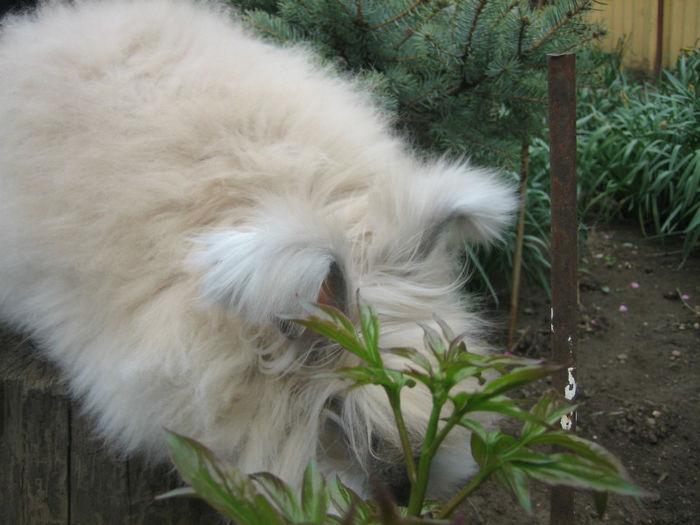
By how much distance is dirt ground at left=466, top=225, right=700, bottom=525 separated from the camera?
206 cm

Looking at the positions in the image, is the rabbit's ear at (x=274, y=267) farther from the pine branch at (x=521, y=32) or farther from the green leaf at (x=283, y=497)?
the pine branch at (x=521, y=32)

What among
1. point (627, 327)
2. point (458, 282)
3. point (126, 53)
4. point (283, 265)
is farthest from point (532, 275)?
point (283, 265)

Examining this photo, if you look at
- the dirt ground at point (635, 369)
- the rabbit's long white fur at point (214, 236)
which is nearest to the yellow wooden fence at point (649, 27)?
the dirt ground at point (635, 369)

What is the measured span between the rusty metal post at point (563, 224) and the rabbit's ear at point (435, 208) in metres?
0.26

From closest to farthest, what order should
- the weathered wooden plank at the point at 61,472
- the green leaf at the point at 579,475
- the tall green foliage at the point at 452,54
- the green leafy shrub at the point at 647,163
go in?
the green leaf at the point at 579,475 < the weathered wooden plank at the point at 61,472 < the tall green foliage at the point at 452,54 < the green leafy shrub at the point at 647,163

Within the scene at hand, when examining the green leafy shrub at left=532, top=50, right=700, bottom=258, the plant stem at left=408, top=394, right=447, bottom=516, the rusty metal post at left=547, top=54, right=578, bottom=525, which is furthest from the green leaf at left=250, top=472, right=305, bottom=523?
the green leafy shrub at left=532, top=50, right=700, bottom=258

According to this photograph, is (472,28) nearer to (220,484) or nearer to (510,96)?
(510,96)

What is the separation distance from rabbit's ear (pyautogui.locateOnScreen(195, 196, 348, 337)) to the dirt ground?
1393 mm

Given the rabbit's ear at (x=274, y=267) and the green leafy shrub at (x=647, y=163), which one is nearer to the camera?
the rabbit's ear at (x=274, y=267)

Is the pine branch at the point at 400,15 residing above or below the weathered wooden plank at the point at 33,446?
above

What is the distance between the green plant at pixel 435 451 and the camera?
65 centimetres

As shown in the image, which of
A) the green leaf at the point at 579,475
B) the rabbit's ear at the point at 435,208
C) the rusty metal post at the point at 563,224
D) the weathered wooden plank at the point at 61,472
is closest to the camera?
the green leaf at the point at 579,475

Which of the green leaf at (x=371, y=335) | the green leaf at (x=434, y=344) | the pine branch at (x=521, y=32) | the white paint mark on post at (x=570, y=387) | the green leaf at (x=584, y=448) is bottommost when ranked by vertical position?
the white paint mark on post at (x=570, y=387)

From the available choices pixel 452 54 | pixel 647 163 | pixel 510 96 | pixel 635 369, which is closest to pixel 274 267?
pixel 452 54
